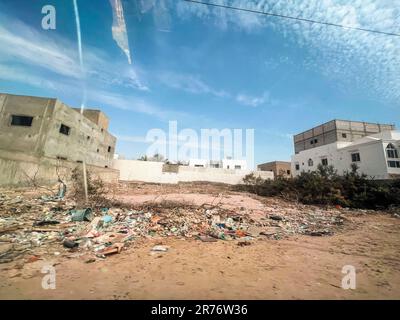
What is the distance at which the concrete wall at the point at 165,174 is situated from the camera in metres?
22.0

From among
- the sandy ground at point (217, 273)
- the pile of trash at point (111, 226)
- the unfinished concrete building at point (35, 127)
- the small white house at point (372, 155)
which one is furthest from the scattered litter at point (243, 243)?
the small white house at point (372, 155)

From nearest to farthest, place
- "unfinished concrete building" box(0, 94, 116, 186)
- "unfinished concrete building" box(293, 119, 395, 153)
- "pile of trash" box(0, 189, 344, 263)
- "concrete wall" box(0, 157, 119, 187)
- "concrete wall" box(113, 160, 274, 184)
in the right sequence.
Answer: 1. "pile of trash" box(0, 189, 344, 263)
2. "concrete wall" box(0, 157, 119, 187)
3. "unfinished concrete building" box(0, 94, 116, 186)
4. "concrete wall" box(113, 160, 274, 184)
5. "unfinished concrete building" box(293, 119, 395, 153)

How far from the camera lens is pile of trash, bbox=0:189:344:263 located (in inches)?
138

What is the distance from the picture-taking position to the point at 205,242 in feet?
13.3

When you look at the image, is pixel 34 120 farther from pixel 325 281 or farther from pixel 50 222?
pixel 325 281

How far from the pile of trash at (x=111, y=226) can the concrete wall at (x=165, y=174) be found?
51.3ft

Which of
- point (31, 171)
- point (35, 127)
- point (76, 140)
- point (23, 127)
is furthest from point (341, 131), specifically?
point (23, 127)

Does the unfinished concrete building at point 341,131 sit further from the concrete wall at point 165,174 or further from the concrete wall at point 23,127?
the concrete wall at point 23,127

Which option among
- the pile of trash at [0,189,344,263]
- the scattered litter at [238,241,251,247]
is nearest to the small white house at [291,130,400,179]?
the pile of trash at [0,189,344,263]

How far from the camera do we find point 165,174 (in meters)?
22.7

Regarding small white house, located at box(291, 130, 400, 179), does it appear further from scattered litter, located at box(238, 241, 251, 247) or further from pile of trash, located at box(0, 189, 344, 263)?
scattered litter, located at box(238, 241, 251, 247)

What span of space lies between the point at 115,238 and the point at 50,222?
1811 mm

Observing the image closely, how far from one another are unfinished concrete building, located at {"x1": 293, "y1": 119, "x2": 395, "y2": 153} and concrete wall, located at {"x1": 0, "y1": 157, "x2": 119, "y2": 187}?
2962cm
